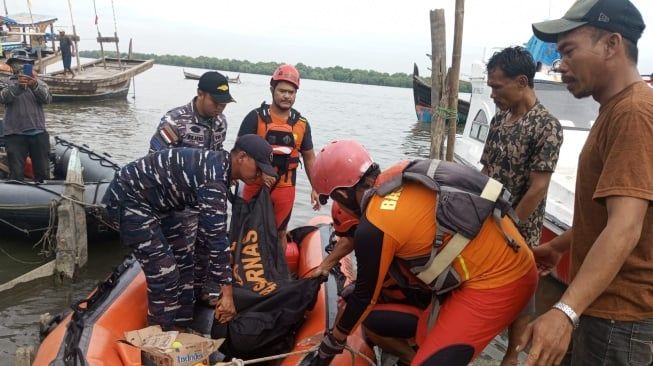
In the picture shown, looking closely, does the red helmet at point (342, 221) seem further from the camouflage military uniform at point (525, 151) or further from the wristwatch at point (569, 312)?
the wristwatch at point (569, 312)

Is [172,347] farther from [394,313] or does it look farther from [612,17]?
[612,17]

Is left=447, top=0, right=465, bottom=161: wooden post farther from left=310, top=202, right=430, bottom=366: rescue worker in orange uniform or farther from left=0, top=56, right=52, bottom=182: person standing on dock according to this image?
left=0, top=56, right=52, bottom=182: person standing on dock

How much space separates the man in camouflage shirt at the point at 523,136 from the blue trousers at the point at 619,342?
1.38m

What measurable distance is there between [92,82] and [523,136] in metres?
19.3

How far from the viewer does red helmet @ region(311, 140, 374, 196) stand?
215 cm

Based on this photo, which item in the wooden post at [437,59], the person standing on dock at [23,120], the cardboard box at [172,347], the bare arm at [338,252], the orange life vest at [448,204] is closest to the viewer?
the orange life vest at [448,204]

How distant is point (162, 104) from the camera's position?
2609cm

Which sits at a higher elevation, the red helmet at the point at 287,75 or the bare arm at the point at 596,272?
the red helmet at the point at 287,75

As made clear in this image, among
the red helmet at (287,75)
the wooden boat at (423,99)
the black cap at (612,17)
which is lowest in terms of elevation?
the wooden boat at (423,99)

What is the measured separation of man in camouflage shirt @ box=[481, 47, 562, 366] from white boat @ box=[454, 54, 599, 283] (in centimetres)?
211

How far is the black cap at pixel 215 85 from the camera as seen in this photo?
3.80 metres

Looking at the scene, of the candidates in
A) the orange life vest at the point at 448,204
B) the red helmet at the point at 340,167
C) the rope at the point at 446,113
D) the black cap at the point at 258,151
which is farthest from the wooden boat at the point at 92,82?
the orange life vest at the point at 448,204

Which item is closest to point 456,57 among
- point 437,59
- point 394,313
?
point 437,59

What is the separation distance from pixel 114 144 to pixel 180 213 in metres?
11.4
